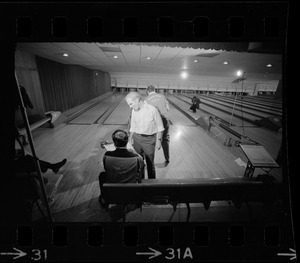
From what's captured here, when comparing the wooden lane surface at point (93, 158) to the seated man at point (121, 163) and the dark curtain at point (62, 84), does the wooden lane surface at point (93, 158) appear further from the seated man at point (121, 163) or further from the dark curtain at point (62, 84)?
the dark curtain at point (62, 84)

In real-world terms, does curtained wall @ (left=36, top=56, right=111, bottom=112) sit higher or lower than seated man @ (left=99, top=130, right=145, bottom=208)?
higher

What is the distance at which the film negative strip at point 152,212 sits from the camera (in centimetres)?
178

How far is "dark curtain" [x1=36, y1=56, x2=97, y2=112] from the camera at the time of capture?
627 centimetres

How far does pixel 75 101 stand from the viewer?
962cm

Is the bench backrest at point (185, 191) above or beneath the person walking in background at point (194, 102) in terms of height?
beneath

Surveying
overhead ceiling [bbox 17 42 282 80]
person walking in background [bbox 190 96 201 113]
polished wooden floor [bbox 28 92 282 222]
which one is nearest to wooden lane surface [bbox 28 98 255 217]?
polished wooden floor [bbox 28 92 282 222]

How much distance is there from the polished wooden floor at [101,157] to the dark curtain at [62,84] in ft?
3.42

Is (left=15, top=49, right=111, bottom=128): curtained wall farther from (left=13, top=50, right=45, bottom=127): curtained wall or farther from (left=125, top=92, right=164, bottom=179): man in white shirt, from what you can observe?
(left=125, top=92, right=164, bottom=179): man in white shirt

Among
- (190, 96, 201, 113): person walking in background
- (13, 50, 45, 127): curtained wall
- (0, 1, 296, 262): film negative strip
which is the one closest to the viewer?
(0, 1, 296, 262): film negative strip

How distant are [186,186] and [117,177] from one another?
70 cm

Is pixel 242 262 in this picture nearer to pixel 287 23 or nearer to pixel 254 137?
pixel 287 23

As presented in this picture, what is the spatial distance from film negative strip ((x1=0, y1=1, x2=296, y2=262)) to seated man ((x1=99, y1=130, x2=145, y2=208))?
1.35ft

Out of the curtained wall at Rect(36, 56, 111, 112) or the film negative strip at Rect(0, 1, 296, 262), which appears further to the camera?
the curtained wall at Rect(36, 56, 111, 112)

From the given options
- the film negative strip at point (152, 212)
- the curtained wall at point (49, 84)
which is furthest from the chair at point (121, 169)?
the curtained wall at point (49, 84)
